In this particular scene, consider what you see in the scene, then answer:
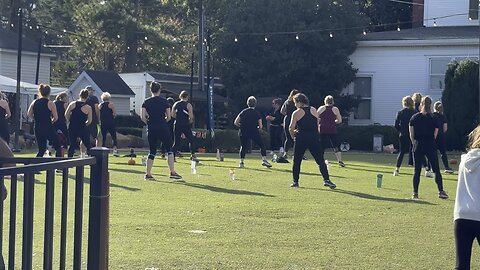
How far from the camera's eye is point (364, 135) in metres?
41.4

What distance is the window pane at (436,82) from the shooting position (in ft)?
148

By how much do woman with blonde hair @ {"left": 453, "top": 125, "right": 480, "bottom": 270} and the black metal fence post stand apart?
289 cm

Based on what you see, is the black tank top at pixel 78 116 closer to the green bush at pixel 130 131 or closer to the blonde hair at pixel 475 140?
the blonde hair at pixel 475 140

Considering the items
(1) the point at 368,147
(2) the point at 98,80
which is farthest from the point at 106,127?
(2) the point at 98,80

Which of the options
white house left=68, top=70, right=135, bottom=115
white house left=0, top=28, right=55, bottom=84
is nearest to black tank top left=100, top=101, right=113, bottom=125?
white house left=68, top=70, right=135, bottom=115

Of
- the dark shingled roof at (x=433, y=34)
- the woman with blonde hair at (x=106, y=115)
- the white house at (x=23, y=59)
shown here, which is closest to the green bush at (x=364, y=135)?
the dark shingled roof at (x=433, y=34)

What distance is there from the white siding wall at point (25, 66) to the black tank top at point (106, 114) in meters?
25.6

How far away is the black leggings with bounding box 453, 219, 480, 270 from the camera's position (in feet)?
25.6

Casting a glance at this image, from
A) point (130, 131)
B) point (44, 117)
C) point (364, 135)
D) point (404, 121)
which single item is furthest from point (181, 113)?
point (130, 131)

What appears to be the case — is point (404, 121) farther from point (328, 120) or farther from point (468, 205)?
point (468, 205)

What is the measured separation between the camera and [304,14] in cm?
4694

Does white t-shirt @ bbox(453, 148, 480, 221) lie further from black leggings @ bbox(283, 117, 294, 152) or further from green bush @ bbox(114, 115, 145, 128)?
green bush @ bbox(114, 115, 145, 128)

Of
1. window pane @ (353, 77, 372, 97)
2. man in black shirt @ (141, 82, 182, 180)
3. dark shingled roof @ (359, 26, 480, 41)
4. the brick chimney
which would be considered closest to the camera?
man in black shirt @ (141, 82, 182, 180)

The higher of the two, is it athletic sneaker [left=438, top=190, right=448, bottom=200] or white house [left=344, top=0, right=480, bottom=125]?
white house [left=344, top=0, right=480, bottom=125]
